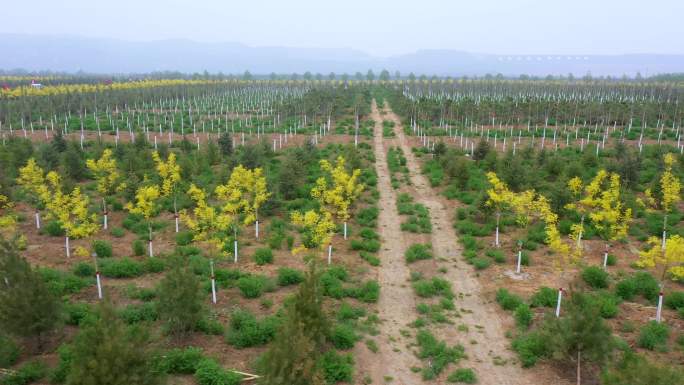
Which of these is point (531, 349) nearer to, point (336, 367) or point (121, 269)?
point (336, 367)

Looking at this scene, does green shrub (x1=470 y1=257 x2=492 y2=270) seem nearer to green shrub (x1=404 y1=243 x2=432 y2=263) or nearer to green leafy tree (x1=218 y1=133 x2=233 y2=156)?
green shrub (x1=404 y1=243 x2=432 y2=263)

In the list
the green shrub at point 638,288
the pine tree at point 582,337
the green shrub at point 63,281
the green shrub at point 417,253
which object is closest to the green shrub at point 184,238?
the green shrub at point 63,281

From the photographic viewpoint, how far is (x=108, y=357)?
822 cm

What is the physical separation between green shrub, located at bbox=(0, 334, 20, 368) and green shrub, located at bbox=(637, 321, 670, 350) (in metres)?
15.7

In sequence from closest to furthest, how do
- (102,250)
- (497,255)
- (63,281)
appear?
(63,281)
(102,250)
(497,255)

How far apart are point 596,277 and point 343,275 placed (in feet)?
28.4

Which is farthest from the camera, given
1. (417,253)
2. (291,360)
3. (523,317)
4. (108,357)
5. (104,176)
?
(104,176)

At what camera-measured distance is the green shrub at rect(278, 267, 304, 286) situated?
1573 cm

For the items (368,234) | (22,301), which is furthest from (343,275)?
(22,301)

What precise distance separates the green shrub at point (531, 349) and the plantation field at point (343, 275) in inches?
2.3

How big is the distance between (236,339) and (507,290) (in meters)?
9.06

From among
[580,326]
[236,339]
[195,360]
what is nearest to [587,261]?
[580,326]

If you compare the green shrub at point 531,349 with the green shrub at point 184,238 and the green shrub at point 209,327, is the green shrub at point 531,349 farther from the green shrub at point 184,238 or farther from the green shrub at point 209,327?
the green shrub at point 184,238

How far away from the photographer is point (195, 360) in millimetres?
11062
